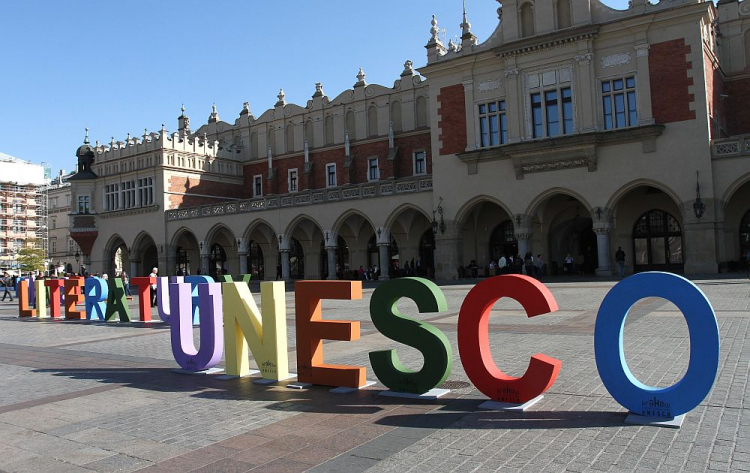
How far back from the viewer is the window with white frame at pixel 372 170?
39.2 m

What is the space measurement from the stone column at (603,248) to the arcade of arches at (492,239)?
43 millimetres

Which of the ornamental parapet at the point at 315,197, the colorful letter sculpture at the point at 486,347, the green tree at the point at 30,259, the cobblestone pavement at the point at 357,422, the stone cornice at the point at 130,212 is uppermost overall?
the stone cornice at the point at 130,212

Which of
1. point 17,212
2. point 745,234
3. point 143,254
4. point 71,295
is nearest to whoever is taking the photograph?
point 71,295

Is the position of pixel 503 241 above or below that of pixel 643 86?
below

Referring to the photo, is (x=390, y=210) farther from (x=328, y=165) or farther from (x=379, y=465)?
(x=379, y=465)

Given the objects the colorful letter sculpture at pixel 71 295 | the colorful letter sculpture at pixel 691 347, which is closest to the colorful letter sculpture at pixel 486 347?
the colorful letter sculpture at pixel 691 347

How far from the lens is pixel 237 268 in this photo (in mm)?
42750

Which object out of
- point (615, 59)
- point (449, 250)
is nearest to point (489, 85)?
point (615, 59)

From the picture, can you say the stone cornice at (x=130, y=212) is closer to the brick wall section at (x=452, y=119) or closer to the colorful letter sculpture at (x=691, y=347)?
the brick wall section at (x=452, y=119)

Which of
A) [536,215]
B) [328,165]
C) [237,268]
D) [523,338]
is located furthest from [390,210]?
→ [523,338]

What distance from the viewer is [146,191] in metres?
42.3

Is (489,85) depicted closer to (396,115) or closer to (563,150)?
(563,150)

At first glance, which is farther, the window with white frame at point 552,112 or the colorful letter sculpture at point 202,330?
the window with white frame at point 552,112

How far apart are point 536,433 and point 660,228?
2622 cm
